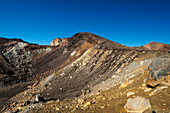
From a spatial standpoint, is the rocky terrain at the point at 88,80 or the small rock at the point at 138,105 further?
the rocky terrain at the point at 88,80

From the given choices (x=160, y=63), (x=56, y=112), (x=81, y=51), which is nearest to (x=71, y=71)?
(x=81, y=51)

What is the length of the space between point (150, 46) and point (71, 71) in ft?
215

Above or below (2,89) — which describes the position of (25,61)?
above

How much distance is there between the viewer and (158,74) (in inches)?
284

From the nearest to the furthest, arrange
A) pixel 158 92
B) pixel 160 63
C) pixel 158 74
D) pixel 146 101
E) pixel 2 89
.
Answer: pixel 146 101
pixel 158 92
pixel 158 74
pixel 160 63
pixel 2 89

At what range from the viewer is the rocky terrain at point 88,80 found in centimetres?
690

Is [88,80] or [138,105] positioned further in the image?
[88,80]

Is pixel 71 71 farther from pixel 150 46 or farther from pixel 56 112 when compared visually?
pixel 150 46

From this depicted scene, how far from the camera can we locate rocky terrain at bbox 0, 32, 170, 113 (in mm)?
6902

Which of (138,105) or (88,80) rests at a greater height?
(88,80)

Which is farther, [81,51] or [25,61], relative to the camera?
[25,61]

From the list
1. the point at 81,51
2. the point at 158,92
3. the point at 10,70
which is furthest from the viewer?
the point at 10,70

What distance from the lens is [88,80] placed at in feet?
62.4

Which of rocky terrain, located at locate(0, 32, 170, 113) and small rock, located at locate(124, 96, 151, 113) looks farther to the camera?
rocky terrain, located at locate(0, 32, 170, 113)
